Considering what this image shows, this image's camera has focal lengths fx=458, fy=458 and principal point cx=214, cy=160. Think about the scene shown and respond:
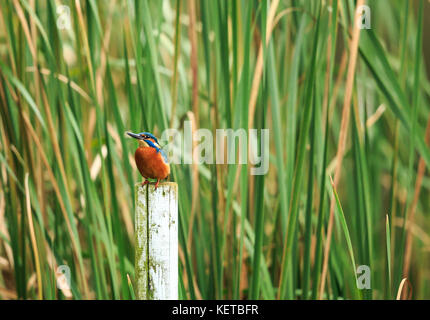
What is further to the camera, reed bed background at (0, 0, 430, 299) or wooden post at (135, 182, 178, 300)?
reed bed background at (0, 0, 430, 299)

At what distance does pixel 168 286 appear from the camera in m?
0.67

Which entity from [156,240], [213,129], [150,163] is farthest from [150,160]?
[213,129]

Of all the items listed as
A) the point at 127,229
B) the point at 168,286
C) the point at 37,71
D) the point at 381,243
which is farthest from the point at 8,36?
the point at 381,243

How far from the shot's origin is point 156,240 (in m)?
0.65

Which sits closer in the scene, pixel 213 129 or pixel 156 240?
pixel 156 240

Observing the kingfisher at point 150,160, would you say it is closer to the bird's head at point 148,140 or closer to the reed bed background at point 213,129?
the bird's head at point 148,140

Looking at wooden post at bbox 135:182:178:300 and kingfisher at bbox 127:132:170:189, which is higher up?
kingfisher at bbox 127:132:170:189

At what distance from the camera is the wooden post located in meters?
0.64

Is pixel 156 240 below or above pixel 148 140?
below

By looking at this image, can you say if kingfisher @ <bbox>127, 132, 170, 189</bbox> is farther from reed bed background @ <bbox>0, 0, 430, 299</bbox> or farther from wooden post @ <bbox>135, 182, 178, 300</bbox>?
reed bed background @ <bbox>0, 0, 430, 299</bbox>

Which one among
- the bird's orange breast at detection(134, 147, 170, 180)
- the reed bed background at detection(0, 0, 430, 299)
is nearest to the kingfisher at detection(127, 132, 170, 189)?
the bird's orange breast at detection(134, 147, 170, 180)

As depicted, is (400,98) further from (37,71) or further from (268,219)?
(37,71)

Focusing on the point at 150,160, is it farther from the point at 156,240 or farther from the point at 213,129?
the point at 213,129

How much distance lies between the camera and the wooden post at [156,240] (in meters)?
0.64
